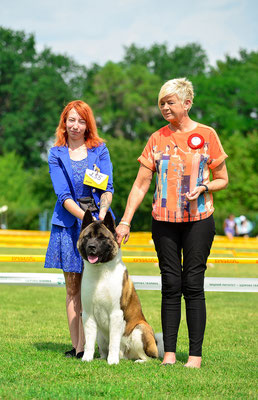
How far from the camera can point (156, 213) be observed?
518 cm

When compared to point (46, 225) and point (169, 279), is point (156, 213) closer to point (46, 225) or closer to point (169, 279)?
point (169, 279)

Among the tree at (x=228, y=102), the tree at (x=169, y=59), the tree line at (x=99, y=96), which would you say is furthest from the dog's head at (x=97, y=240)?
the tree at (x=169, y=59)

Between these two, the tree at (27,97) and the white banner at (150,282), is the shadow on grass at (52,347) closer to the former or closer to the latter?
the white banner at (150,282)

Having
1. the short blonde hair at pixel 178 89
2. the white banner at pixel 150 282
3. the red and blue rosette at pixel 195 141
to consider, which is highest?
the short blonde hair at pixel 178 89

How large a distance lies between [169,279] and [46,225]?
4322 cm

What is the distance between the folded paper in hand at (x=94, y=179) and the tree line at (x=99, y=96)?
4415cm

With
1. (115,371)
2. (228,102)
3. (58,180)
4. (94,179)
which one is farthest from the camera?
(228,102)

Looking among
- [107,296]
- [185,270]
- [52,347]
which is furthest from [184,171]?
[52,347]

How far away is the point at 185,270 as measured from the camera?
5.18 m

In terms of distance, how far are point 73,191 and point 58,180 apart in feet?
0.56

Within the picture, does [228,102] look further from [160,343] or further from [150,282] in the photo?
[160,343]

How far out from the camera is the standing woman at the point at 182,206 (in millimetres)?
5082

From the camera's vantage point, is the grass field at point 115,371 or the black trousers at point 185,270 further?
the black trousers at point 185,270

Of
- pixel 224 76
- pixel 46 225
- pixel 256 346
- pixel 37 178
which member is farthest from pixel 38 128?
pixel 256 346
